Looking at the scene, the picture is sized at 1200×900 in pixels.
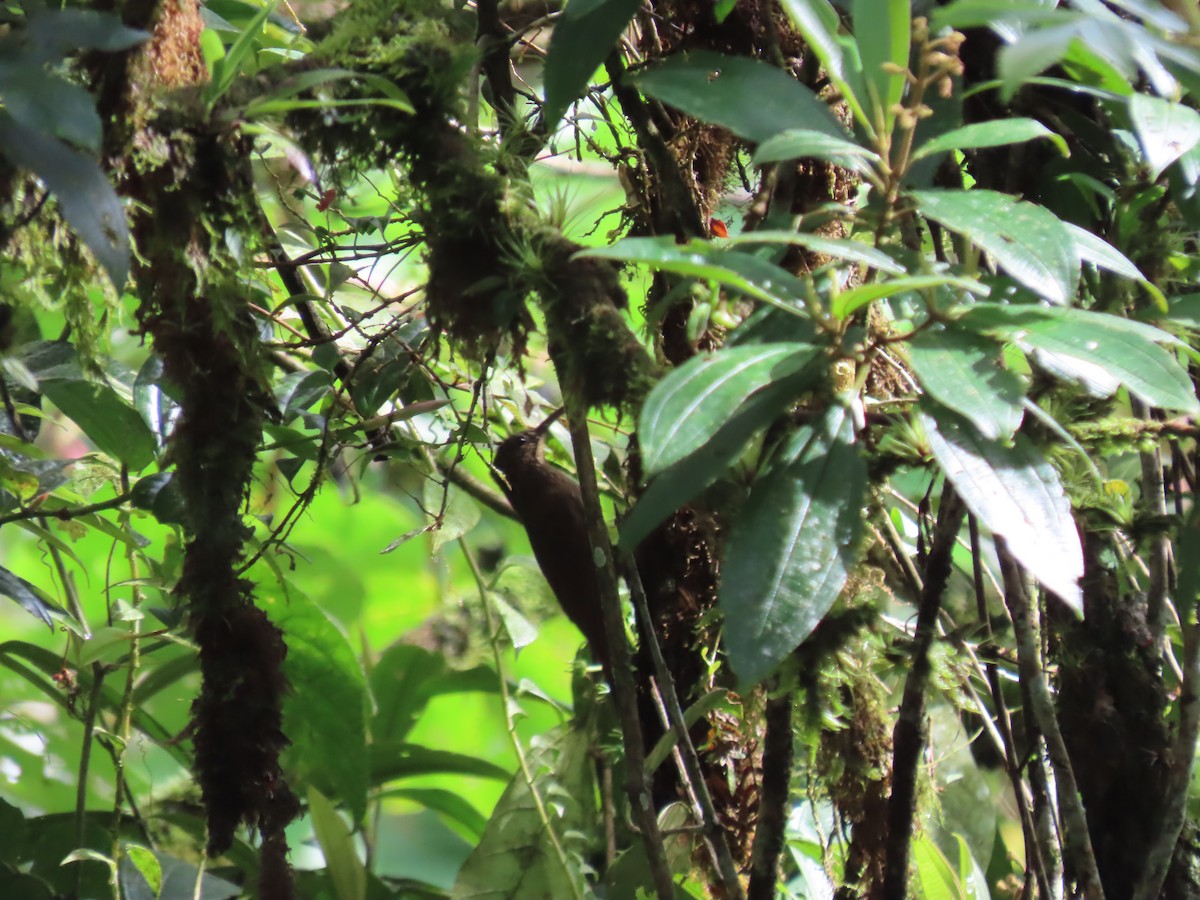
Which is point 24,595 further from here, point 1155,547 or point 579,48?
point 1155,547

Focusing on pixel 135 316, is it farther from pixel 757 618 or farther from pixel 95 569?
pixel 95 569

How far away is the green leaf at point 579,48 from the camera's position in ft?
2.02

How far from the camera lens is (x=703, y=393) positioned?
1.48 ft

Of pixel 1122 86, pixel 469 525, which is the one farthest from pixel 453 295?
pixel 469 525

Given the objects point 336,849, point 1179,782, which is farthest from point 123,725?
point 1179,782

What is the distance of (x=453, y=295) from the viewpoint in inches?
25.7

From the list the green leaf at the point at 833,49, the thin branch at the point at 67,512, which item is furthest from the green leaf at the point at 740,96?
the thin branch at the point at 67,512

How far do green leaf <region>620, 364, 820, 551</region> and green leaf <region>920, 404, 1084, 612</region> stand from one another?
8 cm

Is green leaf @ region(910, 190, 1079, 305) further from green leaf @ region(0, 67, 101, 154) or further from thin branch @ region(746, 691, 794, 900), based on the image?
green leaf @ region(0, 67, 101, 154)

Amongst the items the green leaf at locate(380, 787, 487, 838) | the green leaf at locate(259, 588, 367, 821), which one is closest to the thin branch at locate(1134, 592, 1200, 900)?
the green leaf at locate(259, 588, 367, 821)

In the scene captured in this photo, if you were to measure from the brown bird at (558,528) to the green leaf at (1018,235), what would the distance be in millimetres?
381

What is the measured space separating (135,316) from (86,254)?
Result: 0.22 feet

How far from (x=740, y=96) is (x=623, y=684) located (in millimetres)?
379

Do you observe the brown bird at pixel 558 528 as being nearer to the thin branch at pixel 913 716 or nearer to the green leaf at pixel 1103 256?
the thin branch at pixel 913 716
